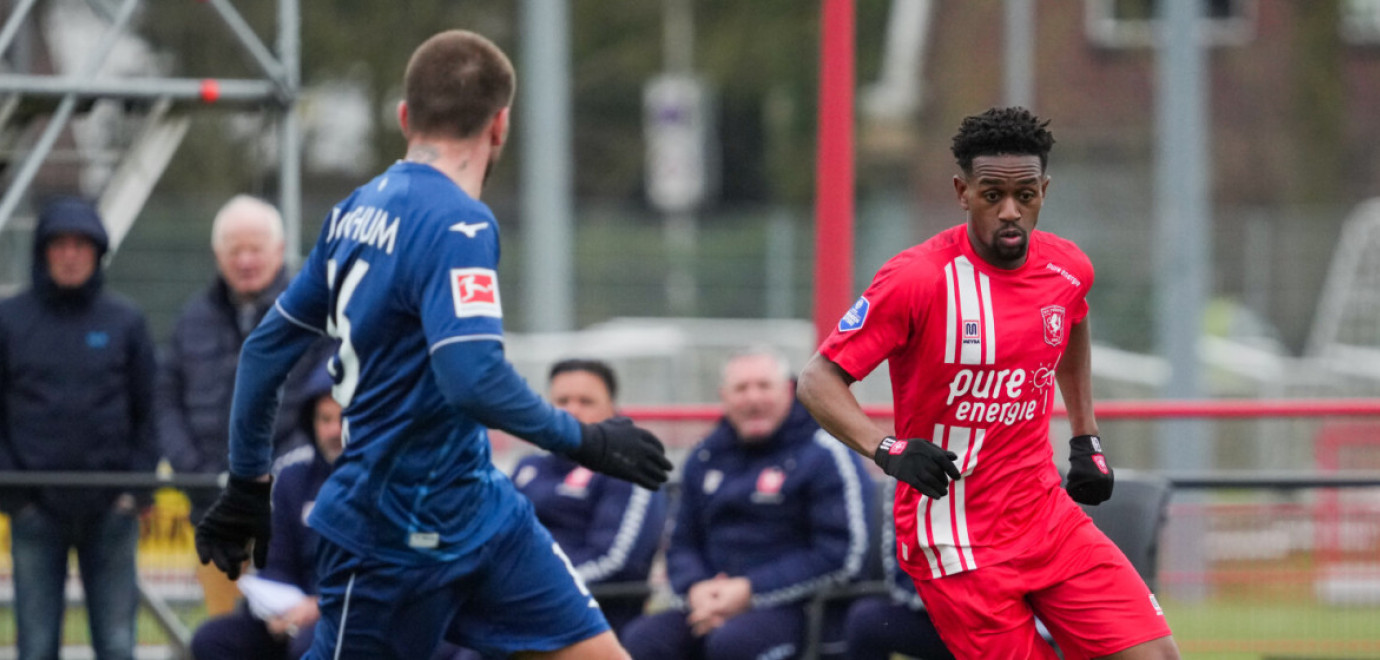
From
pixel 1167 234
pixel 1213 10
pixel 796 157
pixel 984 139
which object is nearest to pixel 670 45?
pixel 796 157

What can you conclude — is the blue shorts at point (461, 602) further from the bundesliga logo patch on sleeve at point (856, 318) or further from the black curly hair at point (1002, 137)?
the black curly hair at point (1002, 137)

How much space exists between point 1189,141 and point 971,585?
27.4ft

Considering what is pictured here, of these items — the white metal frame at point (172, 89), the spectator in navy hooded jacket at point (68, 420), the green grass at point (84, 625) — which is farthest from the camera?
the green grass at point (84, 625)

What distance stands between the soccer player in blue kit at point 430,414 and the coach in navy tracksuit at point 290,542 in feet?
6.20

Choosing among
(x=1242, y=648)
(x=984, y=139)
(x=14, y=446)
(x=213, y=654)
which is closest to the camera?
(x=984, y=139)

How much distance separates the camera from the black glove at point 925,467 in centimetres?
420

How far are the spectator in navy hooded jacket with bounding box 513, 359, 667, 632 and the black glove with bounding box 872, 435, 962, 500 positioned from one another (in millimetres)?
2271

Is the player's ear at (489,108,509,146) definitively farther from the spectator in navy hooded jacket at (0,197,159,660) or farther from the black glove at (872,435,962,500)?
the spectator in navy hooded jacket at (0,197,159,660)

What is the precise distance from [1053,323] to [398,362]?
178cm

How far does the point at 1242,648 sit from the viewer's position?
7.56 m

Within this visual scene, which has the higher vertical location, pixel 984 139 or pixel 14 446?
pixel 984 139

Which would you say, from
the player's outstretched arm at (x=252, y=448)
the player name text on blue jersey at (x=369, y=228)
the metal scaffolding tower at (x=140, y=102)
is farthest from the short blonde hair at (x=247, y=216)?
the player name text on blue jersey at (x=369, y=228)

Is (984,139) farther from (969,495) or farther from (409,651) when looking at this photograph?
(409,651)

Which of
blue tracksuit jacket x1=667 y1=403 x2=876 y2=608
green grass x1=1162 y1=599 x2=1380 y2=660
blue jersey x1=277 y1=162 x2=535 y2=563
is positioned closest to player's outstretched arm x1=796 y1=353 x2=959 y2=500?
blue jersey x1=277 y1=162 x2=535 y2=563
